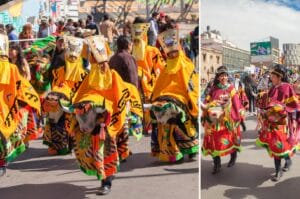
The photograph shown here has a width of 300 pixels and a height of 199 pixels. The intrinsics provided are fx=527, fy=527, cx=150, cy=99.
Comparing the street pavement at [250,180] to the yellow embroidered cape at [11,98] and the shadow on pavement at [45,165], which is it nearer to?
the shadow on pavement at [45,165]

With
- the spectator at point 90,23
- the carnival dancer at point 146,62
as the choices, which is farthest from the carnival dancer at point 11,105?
the carnival dancer at point 146,62

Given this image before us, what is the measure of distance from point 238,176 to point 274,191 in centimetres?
28

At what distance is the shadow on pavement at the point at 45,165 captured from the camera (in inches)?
188

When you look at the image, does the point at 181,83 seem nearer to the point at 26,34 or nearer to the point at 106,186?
the point at 106,186

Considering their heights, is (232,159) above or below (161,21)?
below

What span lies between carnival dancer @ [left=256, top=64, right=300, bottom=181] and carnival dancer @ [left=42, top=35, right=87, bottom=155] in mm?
1646

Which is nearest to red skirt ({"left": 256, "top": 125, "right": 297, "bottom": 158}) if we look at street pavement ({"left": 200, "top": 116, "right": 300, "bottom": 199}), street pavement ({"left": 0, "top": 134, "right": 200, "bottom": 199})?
street pavement ({"left": 200, "top": 116, "right": 300, "bottom": 199})

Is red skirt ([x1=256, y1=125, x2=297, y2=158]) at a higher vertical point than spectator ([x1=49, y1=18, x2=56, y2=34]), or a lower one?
lower

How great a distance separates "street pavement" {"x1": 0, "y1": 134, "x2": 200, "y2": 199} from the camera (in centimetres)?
386

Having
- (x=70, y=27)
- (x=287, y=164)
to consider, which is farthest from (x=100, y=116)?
(x=70, y=27)

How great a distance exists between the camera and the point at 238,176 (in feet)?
13.1

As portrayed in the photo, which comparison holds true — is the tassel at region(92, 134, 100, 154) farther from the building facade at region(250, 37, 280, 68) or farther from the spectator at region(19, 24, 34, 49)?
the spectator at region(19, 24, 34, 49)

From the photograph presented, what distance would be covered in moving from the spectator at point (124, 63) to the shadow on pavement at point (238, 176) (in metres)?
1.04

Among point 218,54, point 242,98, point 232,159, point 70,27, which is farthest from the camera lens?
point 70,27
